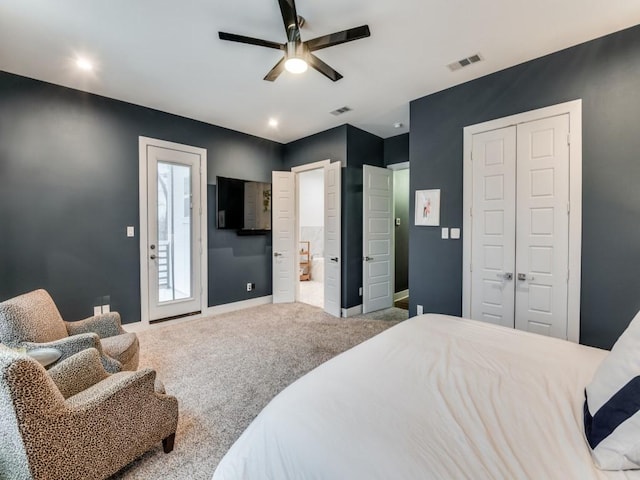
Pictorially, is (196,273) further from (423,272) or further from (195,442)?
(423,272)

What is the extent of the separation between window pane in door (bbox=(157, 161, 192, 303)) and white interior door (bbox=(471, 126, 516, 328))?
369cm

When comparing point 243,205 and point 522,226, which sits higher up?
point 243,205

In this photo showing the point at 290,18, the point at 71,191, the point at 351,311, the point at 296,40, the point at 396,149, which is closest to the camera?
the point at 290,18

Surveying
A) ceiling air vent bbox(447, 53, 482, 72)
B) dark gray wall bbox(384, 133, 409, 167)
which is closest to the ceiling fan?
ceiling air vent bbox(447, 53, 482, 72)

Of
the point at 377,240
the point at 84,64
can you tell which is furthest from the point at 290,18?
the point at 377,240

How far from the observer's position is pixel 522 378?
1.23 meters

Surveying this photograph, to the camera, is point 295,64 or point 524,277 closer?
point 295,64

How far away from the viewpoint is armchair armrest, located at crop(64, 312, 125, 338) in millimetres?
2324

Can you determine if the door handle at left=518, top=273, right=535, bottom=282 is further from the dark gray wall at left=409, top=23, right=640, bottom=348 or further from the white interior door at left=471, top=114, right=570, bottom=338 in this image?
the dark gray wall at left=409, top=23, right=640, bottom=348

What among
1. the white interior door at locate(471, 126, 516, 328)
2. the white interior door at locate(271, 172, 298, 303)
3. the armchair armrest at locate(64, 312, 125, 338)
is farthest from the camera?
the white interior door at locate(271, 172, 298, 303)

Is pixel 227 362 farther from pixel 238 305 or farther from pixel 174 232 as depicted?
pixel 174 232

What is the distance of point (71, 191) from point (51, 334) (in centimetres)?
195

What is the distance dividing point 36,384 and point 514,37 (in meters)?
3.70

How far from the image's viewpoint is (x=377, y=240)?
15.0ft
